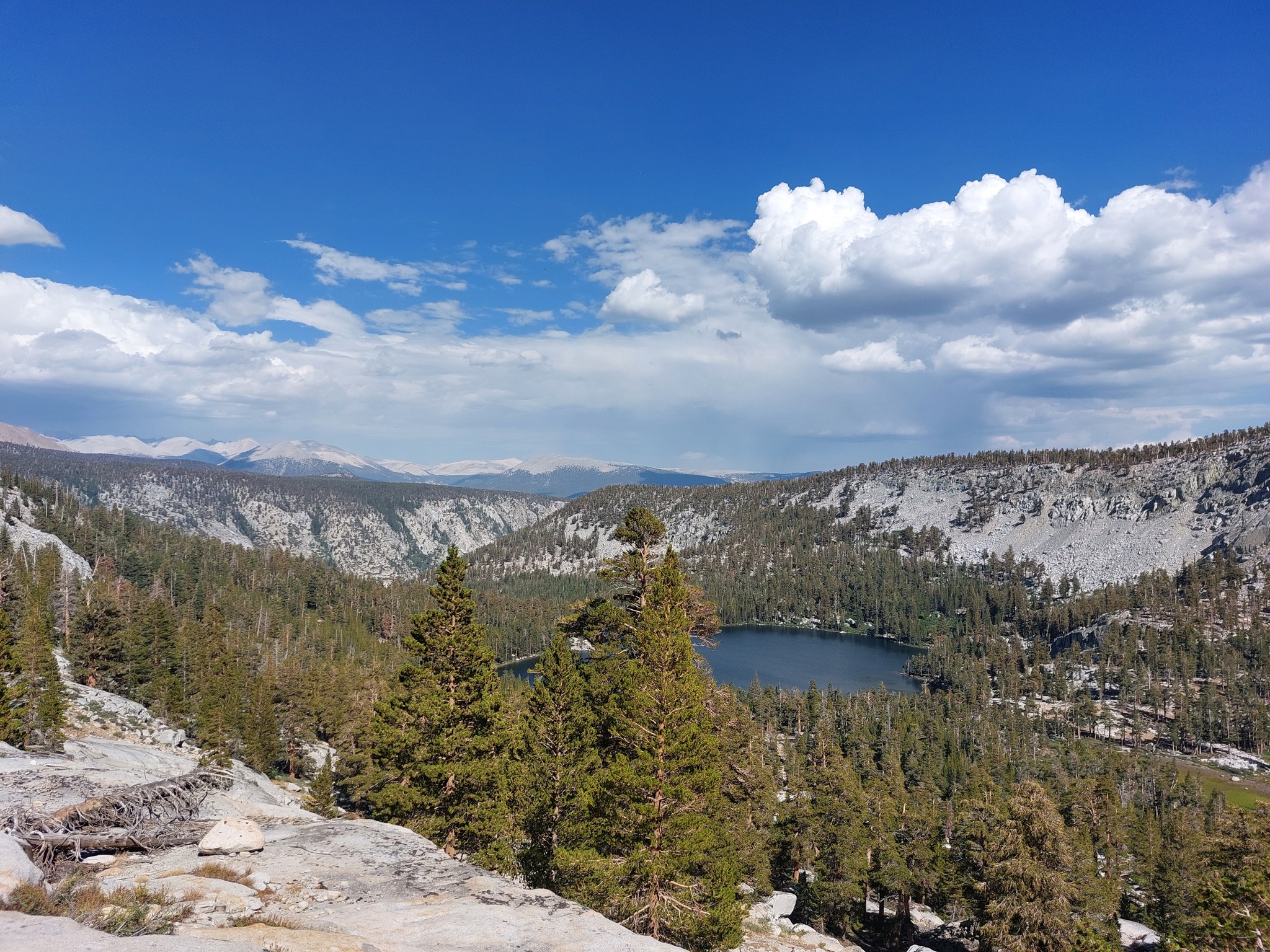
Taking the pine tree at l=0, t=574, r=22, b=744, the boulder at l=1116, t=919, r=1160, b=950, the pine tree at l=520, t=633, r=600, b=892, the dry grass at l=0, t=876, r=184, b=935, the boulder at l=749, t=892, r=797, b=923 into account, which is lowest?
the boulder at l=1116, t=919, r=1160, b=950

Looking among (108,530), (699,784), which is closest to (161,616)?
(699,784)

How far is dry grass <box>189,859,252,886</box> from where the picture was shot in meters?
15.6

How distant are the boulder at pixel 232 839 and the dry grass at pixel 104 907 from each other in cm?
422

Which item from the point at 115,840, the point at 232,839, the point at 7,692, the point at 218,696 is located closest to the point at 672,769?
the point at 232,839

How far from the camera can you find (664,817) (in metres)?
23.2

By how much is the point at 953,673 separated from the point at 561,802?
182 meters

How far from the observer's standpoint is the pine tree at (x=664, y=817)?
22.6 meters

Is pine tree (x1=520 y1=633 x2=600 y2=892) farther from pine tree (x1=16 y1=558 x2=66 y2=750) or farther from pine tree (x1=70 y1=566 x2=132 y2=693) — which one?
pine tree (x1=70 y1=566 x2=132 y2=693)

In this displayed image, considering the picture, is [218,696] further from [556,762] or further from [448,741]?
[556,762]

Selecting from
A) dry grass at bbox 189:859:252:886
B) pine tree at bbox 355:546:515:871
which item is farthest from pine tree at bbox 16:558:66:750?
dry grass at bbox 189:859:252:886

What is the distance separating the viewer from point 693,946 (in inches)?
942

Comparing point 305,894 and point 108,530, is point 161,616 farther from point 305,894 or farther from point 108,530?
point 108,530

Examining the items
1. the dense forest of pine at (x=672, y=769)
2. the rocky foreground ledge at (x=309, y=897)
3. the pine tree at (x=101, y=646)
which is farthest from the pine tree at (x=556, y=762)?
the pine tree at (x=101, y=646)

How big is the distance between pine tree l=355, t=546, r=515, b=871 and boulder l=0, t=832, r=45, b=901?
14770 millimetres
